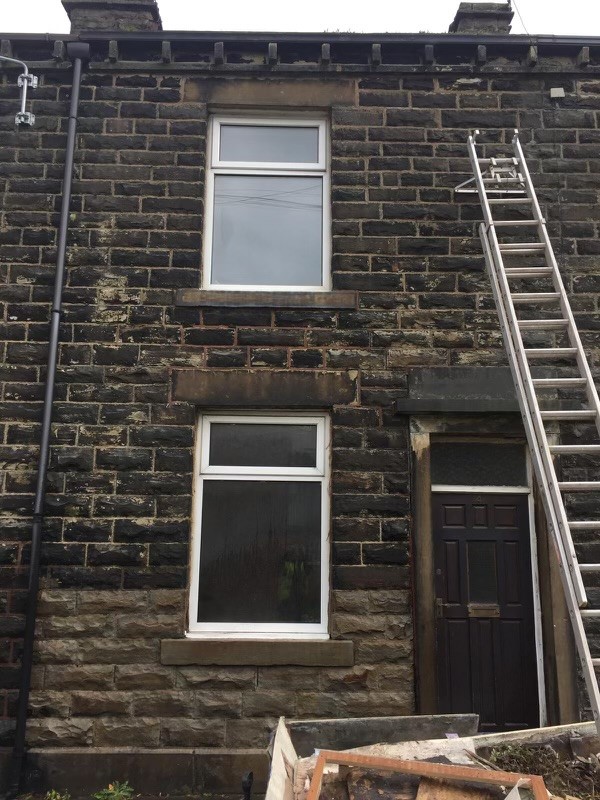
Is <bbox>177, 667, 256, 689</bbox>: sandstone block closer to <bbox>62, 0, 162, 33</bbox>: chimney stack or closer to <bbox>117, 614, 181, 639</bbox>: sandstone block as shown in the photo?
<bbox>117, 614, 181, 639</bbox>: sandstone block

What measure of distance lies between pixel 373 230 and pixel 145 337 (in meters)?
2.24

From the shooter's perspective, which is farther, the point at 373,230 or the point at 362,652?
the point at 373,230

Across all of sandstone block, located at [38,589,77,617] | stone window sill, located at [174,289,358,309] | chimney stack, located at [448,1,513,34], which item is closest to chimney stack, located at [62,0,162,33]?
stone window sill, located at [174,289,358,309]

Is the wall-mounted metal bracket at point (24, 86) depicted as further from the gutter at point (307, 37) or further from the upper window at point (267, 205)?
the upper window at point (267, 205)

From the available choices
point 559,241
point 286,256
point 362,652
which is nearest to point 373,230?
point 286,256

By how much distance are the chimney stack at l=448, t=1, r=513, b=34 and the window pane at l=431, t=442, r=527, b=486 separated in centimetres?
410

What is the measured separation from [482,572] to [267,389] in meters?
2.36

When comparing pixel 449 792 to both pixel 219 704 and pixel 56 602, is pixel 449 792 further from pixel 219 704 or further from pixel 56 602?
pixel 56 602

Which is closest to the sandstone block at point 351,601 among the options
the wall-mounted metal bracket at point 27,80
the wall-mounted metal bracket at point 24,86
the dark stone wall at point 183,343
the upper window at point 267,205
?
the dark stone wall at point 183,343

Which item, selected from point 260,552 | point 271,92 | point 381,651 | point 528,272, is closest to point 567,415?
point 528,272

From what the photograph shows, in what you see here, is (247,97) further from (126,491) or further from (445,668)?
(445,668)

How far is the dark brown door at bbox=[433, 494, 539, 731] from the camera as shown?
590 centimetres

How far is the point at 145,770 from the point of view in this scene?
18.2 ft

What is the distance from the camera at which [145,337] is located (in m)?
6.35
